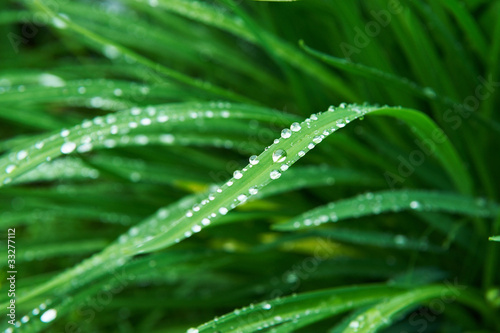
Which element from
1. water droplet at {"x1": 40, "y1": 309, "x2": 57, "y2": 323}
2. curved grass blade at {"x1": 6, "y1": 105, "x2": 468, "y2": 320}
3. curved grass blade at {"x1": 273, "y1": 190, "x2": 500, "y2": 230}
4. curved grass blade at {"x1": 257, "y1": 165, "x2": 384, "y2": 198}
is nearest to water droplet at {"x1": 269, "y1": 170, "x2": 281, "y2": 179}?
curved grass blade at {"x1": 6, "y1": 105, "x2": 468, "y2": 320}

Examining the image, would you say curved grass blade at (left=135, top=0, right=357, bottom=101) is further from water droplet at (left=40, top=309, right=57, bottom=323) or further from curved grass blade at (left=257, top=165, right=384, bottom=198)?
water droplet at (left=40, top=309, right=57, bottom=323)

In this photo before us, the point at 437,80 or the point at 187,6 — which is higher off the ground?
the point at 187,6

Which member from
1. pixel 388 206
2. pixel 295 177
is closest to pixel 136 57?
pixel 295 177

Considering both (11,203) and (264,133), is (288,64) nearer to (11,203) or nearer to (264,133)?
(264,133)

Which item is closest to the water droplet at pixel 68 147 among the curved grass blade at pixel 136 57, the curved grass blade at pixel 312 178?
the curved grass blade at pixel 136 57

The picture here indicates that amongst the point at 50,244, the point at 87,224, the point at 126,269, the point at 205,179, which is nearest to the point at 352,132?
the point at 205,179

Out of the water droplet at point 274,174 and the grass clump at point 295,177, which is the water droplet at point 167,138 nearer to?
the grass clump at point 295,177
